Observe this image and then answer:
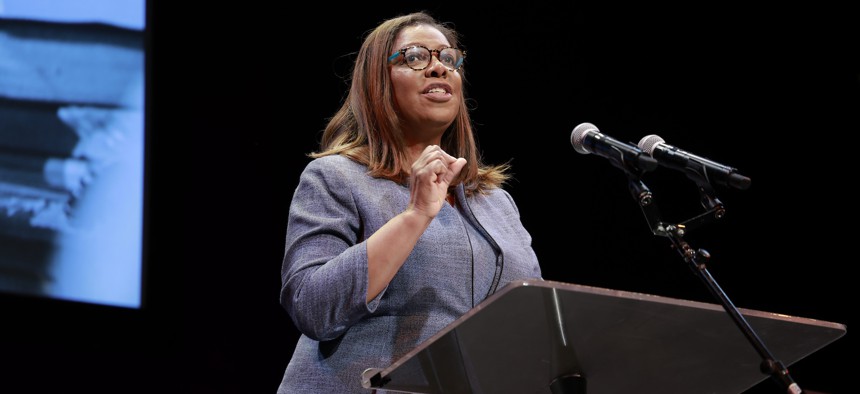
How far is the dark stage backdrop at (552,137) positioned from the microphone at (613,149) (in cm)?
194

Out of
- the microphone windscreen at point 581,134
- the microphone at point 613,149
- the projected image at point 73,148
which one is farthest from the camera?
the projected image at point 73,148

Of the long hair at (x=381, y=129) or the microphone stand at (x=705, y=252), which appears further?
the long hair at (x=381, y=129)

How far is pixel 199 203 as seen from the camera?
145 inches

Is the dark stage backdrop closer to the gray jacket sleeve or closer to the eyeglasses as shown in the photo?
the eyeglasses

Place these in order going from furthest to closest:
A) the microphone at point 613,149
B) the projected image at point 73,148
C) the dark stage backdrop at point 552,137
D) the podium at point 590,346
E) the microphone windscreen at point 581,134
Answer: the projected image at point 73,148
the dark stage backdrop at point 552,137
the microphone windscreen at point 581,134
the microphone at point 613,149
the podium at point 590,346

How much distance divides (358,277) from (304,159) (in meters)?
2.16

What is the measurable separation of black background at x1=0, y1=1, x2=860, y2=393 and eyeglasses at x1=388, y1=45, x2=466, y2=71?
1433mm

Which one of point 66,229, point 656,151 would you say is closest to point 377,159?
point 656,151

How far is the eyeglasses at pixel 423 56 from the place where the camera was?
82.7 inches

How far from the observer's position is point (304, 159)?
12.2ft

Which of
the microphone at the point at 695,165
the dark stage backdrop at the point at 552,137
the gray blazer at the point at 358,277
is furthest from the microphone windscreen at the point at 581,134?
the dark stage backdrop at the point at 552,137

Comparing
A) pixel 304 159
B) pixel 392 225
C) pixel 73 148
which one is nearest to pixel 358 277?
pixel 392 225

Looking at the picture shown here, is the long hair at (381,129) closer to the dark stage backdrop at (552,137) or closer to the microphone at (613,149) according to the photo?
the microphone at (613,149)

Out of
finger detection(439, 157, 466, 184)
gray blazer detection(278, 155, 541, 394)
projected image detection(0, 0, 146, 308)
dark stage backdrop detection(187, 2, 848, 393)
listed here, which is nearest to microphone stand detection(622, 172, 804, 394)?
finger detection(439, 157, 466, 184)
